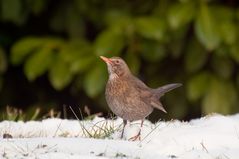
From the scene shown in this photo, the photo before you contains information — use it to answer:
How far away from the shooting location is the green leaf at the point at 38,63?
1067 centimetres

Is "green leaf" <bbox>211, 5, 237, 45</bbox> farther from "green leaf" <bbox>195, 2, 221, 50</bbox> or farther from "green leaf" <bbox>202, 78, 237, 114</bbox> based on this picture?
"green leaf" <bbox>202, 78, 237, 114</bbox>

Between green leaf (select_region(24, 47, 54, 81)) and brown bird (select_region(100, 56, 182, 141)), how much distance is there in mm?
2408

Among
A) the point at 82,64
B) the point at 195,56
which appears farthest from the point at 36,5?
the point at 195,56

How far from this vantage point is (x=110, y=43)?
10422 millimetres

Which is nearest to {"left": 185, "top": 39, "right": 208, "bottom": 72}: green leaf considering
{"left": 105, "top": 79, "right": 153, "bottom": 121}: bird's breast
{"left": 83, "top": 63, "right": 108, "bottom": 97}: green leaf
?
{"left": 83, "top": 63, "right": 108, "bottom": 97}: green leaf

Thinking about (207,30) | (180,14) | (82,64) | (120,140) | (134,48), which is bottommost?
(120,140)

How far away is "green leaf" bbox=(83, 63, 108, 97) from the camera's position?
10500 mm

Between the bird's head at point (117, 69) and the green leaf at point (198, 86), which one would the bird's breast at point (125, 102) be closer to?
the bird's head at point (117, 69)

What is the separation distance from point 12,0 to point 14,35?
0.89 metres

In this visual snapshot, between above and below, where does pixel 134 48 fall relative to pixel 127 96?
above

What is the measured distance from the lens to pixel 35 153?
23.0 ft

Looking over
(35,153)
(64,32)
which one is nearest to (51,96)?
(64,32)

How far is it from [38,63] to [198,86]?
5.50 ft

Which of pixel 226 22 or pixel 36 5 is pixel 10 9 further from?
pixel 226 22
